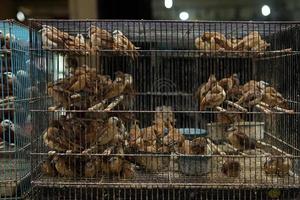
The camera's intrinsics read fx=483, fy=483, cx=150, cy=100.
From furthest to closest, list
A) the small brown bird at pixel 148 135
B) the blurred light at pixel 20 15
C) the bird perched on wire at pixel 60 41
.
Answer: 1. the blurred light at pixel 20 15
2. the small brown bird at pixel 148 135
3. the bird perched on wire at pixel 60 41

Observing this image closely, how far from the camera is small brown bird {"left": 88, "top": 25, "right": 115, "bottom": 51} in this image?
2.01m

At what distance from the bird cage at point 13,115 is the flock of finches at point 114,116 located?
11 cm

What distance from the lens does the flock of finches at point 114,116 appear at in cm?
202

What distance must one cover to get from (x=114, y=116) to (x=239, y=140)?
556 mm

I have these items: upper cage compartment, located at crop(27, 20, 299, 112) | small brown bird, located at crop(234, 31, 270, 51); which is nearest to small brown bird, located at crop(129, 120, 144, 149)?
upper cage compartment, located at crop(27, 20, 299, 112)

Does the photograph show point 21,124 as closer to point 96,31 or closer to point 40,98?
point 40,98

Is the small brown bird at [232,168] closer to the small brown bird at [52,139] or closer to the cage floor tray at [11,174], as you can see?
the small brown bird at [52,139]

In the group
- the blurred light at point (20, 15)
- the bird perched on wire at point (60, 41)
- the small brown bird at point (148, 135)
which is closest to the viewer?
the bird perched on wire at point (60, 41)

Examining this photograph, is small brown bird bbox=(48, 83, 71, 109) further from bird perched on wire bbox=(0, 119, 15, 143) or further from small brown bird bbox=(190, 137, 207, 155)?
small brown bird bbox=(190, 137, 207, 155)

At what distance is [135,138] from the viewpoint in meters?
2.10

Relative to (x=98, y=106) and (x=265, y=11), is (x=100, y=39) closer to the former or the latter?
(x=98, y=106)

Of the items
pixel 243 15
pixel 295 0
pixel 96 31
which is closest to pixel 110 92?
pixel 96 31

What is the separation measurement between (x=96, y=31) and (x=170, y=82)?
1.81ft

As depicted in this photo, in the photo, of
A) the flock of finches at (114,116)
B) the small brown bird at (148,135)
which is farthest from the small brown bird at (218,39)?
the small brown bird at (148,135)
